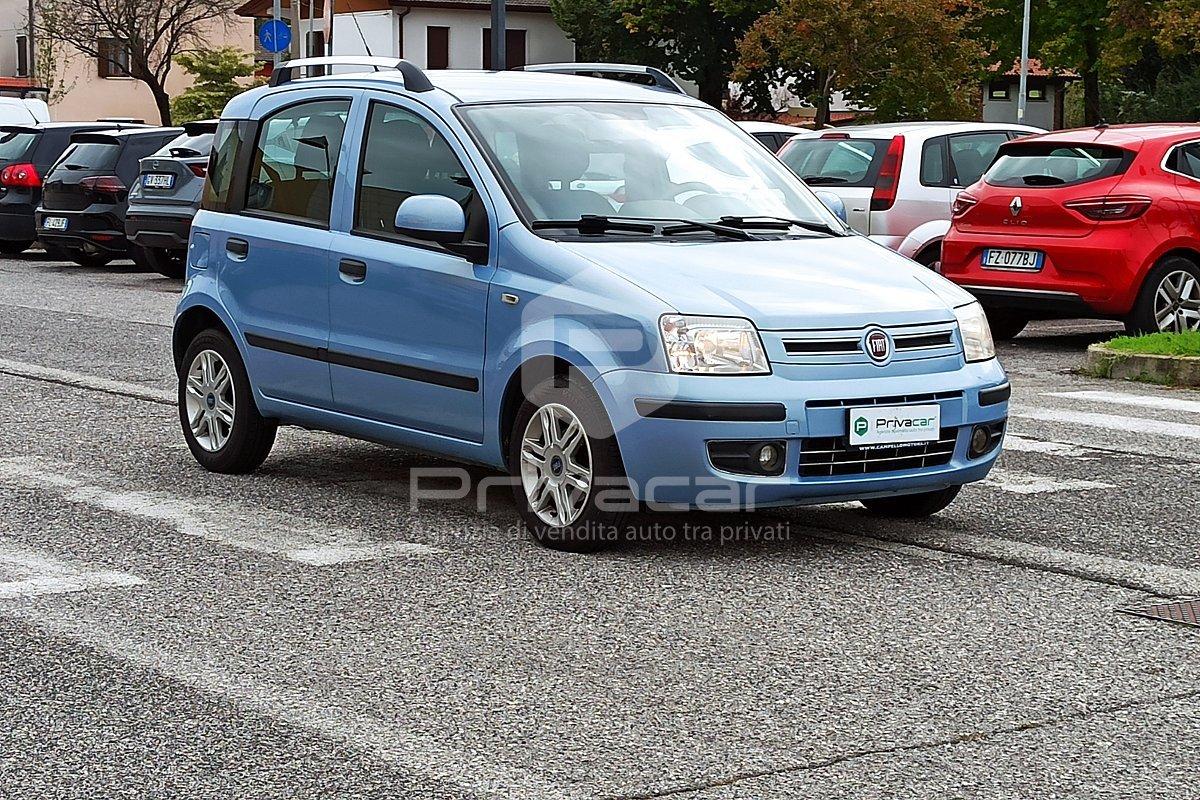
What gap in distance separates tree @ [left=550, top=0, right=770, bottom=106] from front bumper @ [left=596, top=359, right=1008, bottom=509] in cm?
5163

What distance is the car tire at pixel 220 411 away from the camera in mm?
8398

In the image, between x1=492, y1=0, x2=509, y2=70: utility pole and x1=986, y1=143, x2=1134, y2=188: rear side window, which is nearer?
x1=986, y1=143, x2=1134, y2=188: rear side window

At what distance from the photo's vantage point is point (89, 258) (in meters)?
24.2

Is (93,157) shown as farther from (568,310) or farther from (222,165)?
(568,310)

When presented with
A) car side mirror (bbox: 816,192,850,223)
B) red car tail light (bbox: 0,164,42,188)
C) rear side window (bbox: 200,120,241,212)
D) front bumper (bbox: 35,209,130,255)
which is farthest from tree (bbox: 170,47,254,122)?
car side mirror (bbox: 816,192,850,223)

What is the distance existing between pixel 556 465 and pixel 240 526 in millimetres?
1363

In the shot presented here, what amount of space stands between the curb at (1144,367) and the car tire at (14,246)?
1735 centimetres

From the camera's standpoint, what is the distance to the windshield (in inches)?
288

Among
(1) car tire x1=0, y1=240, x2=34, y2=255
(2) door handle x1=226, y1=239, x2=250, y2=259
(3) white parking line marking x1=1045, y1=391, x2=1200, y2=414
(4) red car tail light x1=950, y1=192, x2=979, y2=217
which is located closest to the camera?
(2) door handle x1=226, y1=239, x2=250, y2=259

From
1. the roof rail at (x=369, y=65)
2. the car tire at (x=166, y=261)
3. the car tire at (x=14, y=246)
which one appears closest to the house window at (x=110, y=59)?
the car tire at (x=14, y=246)

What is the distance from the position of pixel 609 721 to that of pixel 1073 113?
7237 cm

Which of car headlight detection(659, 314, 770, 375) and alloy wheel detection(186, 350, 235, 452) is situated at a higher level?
car headlight detection(659, 314, 770, 375)

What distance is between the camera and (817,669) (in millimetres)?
5352

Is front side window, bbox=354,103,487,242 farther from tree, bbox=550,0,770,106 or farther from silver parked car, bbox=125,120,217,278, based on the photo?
tree, bbox=550,0,770,106
